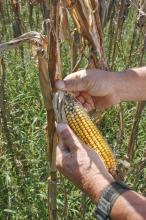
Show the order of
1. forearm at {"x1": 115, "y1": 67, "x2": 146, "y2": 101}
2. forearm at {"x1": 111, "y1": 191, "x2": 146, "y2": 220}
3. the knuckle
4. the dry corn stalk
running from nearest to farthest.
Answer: forearm at {"x1": 111, "y1": 191, "x2": 146, "y2": 220} → the knuckle → the dry corn stalk → forearm at {"x1": 115, "y1": 67, "x2": 146, "y2": 101}

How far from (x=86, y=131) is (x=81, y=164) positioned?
184 mm

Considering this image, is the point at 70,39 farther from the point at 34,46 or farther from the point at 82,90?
the point at 34,46

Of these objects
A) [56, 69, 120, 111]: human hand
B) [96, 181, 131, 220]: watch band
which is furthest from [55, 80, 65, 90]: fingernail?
[96, 181, 131, 220]: watch band

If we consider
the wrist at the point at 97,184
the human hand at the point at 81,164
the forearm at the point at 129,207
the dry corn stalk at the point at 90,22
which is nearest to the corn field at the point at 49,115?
the dry corn stalk at the point at 90,22

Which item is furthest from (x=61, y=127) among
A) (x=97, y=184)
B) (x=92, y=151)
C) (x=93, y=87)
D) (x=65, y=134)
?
(x=93, y=87)

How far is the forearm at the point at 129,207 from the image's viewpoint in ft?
4.19

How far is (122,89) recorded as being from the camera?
1965mm

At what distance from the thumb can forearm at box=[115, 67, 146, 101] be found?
498 millimetres

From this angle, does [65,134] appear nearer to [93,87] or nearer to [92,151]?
[92,151]

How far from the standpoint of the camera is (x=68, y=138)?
1501 mm

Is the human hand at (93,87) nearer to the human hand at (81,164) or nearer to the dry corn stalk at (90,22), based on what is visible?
the dry corn stalk at (90,22)

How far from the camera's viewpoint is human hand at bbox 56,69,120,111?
171 cm

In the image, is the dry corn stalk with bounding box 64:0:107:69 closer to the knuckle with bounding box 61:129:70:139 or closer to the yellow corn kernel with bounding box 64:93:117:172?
the yellow corn kernel with bounding box 64:93:117:172

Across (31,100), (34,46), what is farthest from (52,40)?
(31,100)
